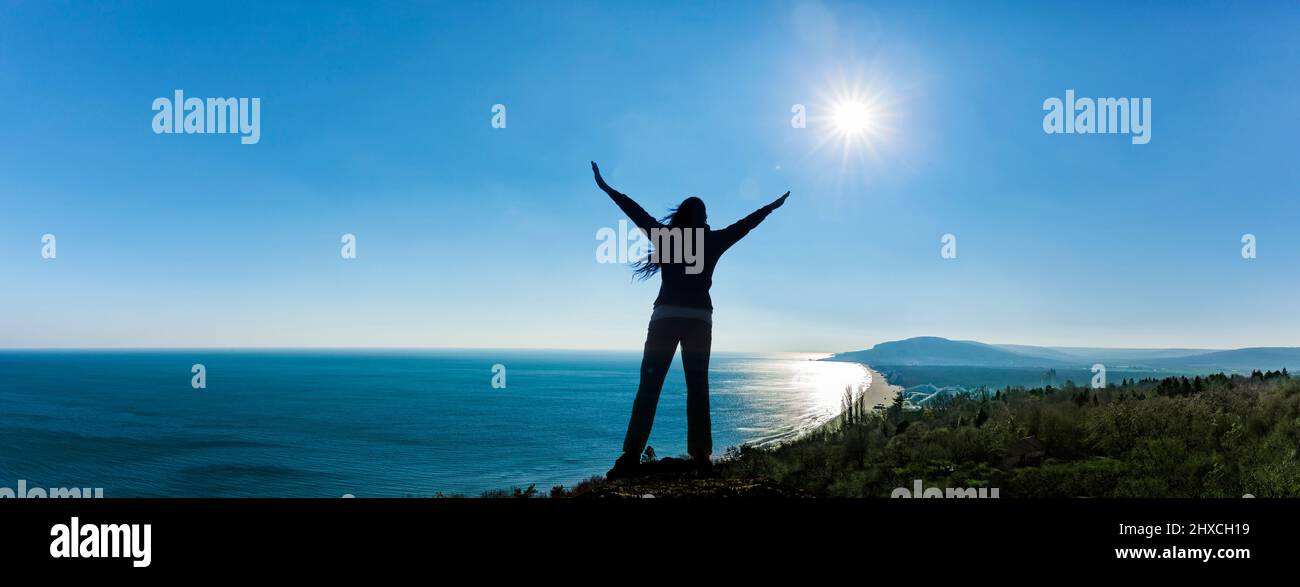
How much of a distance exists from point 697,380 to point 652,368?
0.58 meters

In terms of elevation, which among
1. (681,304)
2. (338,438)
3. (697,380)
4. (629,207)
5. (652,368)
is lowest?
(338,438)

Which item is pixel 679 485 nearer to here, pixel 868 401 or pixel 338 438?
pixel 868 401

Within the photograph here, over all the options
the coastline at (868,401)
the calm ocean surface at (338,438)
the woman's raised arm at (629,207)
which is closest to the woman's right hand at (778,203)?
the woman's raised arm at (629,207)

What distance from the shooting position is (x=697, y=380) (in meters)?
6.57

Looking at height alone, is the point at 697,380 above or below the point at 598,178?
below

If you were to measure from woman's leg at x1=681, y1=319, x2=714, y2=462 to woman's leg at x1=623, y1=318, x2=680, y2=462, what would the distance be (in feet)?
0.55

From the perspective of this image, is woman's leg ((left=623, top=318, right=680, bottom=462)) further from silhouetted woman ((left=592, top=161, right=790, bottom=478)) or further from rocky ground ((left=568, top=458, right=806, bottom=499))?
rocky ground ((left=568, top=458, right=806, bottom=499))

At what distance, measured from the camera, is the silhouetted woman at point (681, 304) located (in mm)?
6367

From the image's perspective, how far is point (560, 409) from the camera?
8462 cm

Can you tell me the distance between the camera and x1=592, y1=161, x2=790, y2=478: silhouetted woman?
20.9 feet

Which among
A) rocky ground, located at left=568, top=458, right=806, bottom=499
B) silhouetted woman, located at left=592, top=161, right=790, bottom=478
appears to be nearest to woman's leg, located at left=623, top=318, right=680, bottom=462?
silhouetted woman, located at left=592, top=161, right=790, bottom=478

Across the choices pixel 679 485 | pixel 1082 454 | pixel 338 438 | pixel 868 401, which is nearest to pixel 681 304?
pixel 679 485
